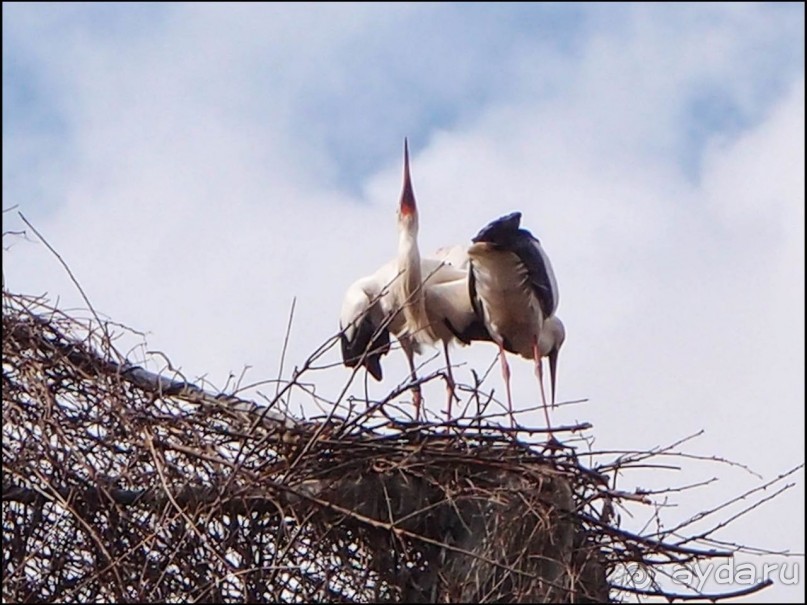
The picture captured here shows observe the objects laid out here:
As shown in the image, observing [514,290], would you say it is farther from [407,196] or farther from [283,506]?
[283,506]

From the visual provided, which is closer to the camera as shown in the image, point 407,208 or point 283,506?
point 283,506

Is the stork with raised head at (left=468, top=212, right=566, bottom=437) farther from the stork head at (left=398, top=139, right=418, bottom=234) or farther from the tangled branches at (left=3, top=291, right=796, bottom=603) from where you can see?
the tangled branches at (left=3, top=291, right=796, bottom=603)

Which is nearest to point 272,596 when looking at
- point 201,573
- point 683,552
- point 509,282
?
point 201,573

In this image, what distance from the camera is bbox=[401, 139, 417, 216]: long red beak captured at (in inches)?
258

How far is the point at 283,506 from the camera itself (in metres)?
4.02

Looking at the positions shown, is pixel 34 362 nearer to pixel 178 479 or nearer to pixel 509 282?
pixel 178 479

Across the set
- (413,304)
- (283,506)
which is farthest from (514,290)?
(283,506)

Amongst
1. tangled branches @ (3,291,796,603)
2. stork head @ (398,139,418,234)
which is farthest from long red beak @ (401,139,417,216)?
tangled branches @ (3,291,796,603)

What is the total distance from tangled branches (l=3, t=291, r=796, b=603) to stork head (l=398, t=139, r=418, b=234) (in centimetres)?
233

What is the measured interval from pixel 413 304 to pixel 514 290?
428 millimetres

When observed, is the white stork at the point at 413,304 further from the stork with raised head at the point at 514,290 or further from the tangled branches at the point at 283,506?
the tangled branches at the point at 283,506

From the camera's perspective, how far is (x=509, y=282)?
6387 millimetres

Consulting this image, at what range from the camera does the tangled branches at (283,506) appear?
13.0ft

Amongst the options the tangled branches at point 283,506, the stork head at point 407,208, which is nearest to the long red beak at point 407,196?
the stork head at point 407,208
